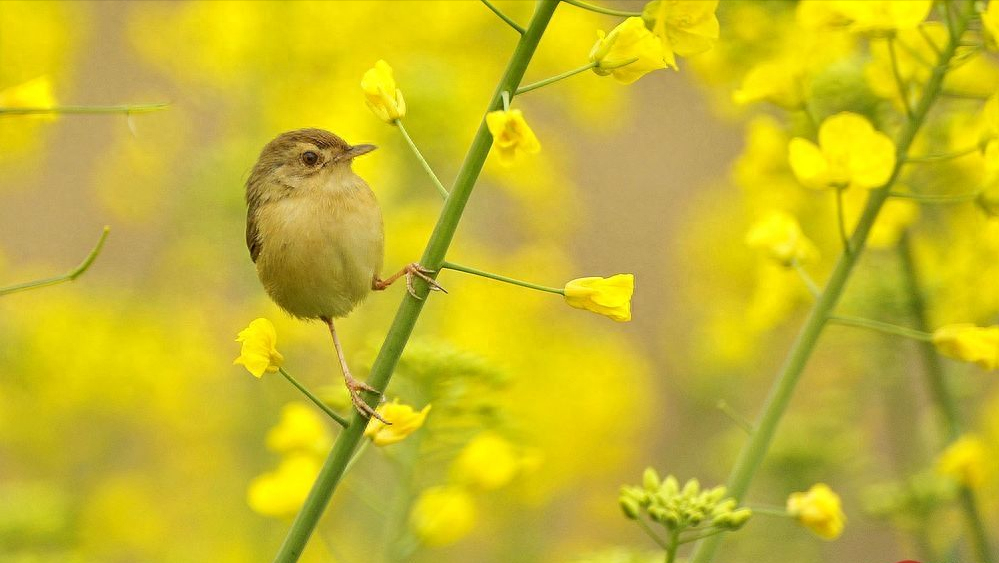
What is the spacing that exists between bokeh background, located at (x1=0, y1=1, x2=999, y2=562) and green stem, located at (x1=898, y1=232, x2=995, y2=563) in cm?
35

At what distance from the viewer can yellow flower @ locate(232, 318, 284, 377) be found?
2021 millimetres

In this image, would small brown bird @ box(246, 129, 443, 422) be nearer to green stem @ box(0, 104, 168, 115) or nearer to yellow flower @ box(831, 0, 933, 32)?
green stem @ box(0, 104, 168, 115)

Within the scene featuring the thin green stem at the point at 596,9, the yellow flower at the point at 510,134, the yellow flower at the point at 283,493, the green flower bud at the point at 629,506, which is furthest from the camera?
the yellow flower at the point at 283,493

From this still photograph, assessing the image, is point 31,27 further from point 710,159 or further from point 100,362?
point 710,159

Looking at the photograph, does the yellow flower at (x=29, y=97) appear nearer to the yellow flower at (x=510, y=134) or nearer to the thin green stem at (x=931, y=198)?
the yellow flower at (x=510, y=134)

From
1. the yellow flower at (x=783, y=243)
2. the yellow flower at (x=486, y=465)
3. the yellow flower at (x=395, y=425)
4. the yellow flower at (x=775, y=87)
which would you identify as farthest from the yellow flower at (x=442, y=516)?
the yellow flower at (x=775, y=87)

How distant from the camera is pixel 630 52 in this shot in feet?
6.31

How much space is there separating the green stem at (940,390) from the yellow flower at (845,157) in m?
0.62

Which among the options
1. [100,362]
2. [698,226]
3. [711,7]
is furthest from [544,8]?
[698,226]

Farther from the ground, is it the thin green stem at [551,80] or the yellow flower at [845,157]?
the yellow flower at [845,157]

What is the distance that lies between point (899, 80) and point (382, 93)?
3.57ft

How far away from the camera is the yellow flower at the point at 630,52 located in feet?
6.26

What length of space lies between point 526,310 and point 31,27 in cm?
201

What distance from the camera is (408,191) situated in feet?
15.1
